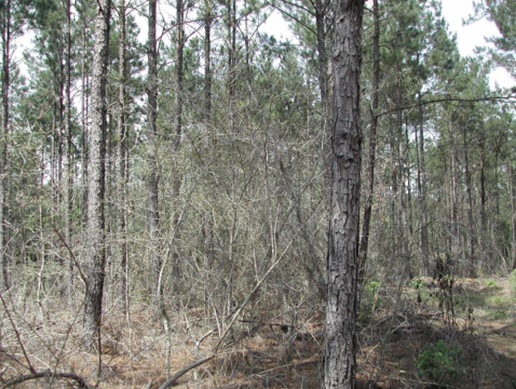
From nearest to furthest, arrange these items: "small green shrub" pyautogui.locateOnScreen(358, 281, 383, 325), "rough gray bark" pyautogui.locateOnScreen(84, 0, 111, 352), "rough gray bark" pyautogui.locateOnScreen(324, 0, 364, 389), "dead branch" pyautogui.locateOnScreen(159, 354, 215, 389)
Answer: "rough gray bark" pyautogui.locateOnScreen(324, 0, 364, 389)
"dead branch" pyautogui.locateOnScreen(159, 354, 215, 389)
"rough gray bark" pyautogui.locateOnScreen(84, 0, 111, 352)
"small green shrub" pyautogui.locateOnScreen(358, 281, 383, 325)

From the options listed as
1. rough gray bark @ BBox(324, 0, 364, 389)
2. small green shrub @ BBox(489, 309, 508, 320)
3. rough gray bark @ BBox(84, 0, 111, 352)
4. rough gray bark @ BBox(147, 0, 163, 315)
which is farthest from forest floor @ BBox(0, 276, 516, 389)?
small green shrub @ BBox(489, 309, 508, 320)

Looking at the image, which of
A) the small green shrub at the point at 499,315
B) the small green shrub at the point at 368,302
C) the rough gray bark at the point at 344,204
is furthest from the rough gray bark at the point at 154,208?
the small green shrub at the point at 499,315

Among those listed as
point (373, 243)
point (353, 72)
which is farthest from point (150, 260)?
point (353, 72)

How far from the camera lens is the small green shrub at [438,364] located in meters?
4.86

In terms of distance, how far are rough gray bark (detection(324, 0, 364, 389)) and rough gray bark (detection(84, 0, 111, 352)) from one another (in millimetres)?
3231

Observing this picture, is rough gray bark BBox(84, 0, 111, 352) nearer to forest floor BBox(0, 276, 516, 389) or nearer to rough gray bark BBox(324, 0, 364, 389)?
forest floor BBox(0, 276, 516, 389)

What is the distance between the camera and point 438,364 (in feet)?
16.2

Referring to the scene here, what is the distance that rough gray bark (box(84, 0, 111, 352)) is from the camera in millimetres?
5691

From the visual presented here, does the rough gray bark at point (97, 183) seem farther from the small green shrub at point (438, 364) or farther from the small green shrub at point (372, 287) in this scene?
the small green shrub at point (438, 364)

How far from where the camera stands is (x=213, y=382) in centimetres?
479

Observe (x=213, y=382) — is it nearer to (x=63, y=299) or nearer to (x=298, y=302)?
(x=298, y=302)

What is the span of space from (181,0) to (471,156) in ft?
59.5

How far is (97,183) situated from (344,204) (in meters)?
3.85

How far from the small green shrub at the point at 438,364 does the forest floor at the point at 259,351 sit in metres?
0.01
